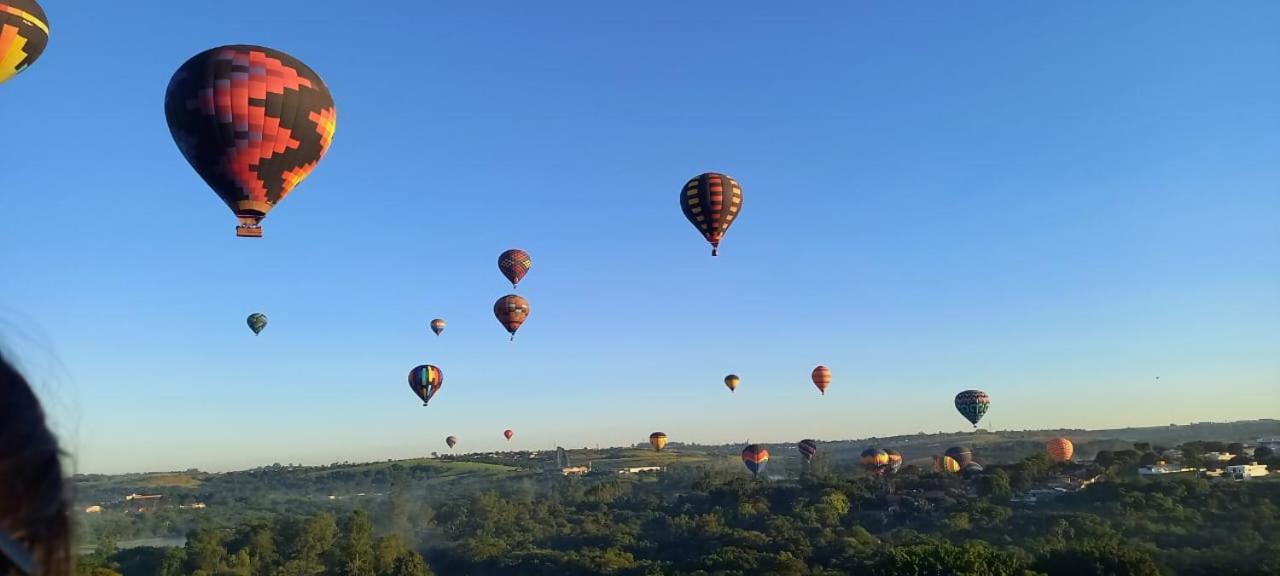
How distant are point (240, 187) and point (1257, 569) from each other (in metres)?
47.7

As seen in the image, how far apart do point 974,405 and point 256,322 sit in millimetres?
71649

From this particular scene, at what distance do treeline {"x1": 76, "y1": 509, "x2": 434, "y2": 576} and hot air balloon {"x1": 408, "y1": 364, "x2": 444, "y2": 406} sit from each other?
11.6 m

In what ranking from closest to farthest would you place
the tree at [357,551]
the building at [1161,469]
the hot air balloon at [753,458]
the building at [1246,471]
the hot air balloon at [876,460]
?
the tree at [357,551], the building at [1246,471], the building at [1161,469], the hot air balloon at [753,458], the hot air balloon at [876,460]

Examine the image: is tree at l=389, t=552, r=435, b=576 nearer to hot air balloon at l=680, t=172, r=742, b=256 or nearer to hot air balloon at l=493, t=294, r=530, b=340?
hot air balloon at l=493, t=294, r=530, b=340

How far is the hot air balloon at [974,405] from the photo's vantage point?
91375 mm

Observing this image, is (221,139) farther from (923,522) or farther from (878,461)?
(878,461)

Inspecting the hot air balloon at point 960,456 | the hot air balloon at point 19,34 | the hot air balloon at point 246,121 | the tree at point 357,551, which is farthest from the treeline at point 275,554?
the hot air balloon at point 960,456

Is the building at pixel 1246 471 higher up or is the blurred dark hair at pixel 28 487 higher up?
the blurred dark hair at pixel 28 487

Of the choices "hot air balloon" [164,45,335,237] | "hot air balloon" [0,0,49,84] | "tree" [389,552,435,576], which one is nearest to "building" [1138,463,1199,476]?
"tree" [389,552,435,576]

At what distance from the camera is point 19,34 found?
27906 mm

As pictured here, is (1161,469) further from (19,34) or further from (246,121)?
(19,34)

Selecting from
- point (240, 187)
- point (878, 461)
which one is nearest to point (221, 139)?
point (240, 187)

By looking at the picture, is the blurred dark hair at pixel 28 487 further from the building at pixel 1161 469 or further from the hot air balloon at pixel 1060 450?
the hot air balloon at pixel 1060 450

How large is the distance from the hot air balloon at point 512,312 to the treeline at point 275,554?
1796 centimetres
